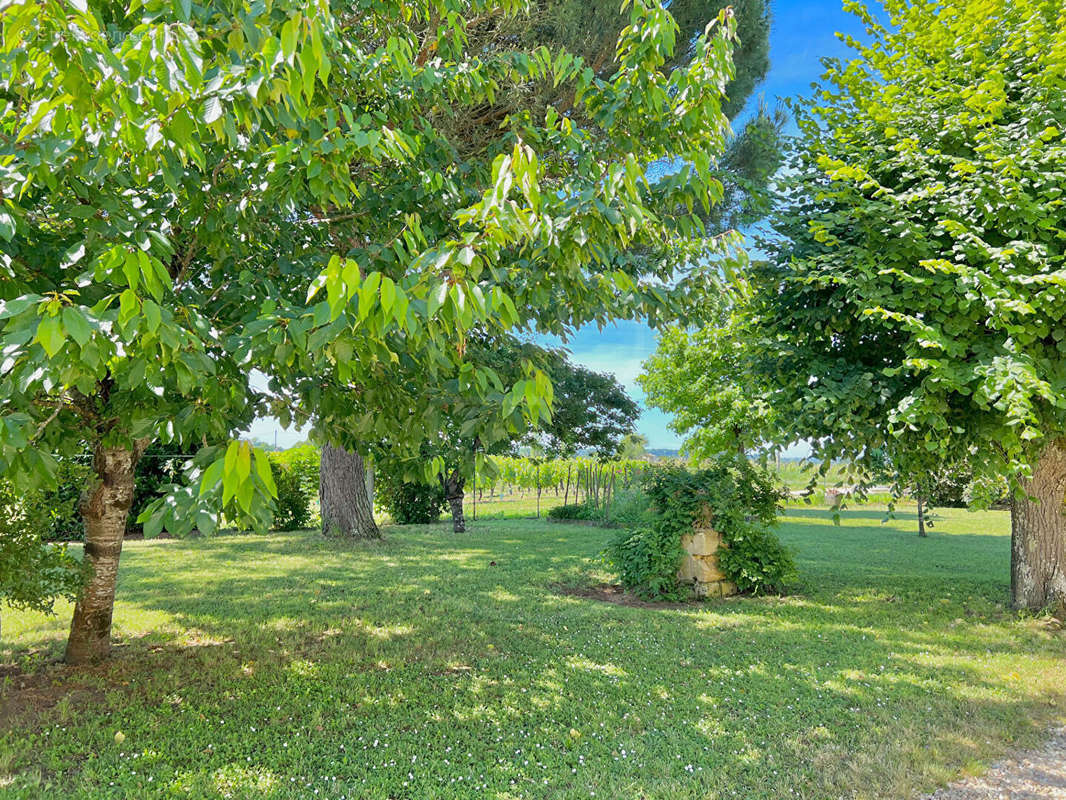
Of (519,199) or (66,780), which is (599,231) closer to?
(519,199)

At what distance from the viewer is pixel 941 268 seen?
5246mm

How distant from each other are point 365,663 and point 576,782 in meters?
2.29

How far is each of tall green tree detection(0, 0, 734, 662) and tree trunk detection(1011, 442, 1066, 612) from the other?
17.5ft

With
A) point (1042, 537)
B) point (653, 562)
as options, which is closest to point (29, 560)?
point (653, 562)

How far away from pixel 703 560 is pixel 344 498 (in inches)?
288

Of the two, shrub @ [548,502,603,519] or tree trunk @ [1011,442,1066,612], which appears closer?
tree trunk @ [1011,442,1066,612]

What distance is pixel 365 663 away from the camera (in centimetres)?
469

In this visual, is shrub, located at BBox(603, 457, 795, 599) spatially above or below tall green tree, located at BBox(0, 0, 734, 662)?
below

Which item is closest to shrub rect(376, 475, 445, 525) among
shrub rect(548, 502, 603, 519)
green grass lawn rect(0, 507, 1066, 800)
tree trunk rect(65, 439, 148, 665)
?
shrub rect(548, 502, 603, 519)

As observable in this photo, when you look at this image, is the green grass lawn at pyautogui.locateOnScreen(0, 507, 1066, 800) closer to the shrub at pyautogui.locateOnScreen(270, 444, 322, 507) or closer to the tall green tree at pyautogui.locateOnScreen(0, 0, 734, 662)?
the tall green tree at pyautogui.locateOnScreen(0, 0, 734, 662)

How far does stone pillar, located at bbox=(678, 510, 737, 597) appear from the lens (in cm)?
739

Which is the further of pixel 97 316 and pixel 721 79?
pixel 721 79

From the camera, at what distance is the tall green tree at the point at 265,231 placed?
5.99 feet

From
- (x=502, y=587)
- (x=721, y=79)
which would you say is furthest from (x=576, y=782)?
(x=502, y=587)
